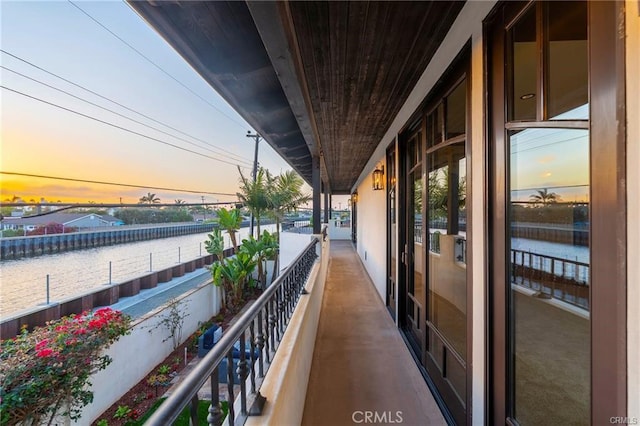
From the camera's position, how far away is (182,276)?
12.7 metres

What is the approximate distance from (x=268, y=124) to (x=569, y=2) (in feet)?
10.4

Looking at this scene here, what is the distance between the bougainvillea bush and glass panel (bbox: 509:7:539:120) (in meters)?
5.07

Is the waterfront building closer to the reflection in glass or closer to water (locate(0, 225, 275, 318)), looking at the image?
the reflection in glass

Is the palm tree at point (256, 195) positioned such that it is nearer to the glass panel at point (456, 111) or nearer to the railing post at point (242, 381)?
the glass panel at point (456, 111)

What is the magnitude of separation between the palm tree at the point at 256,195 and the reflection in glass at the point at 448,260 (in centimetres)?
735

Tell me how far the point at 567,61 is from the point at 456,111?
1.03 meters

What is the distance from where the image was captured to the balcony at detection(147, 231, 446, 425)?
1.09 metres

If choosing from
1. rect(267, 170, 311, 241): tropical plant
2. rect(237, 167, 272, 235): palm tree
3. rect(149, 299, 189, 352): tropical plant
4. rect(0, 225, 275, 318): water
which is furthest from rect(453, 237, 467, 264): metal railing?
rect(0, 225, 275, 318): water

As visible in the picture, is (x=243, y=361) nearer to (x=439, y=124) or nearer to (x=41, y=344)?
(x=439, y=124)

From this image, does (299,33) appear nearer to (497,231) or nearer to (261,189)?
(497,231)

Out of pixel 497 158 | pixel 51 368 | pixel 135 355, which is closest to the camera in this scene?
pixel 497 158

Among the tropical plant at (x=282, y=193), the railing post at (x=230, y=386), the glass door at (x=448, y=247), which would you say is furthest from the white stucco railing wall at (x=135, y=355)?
the glass door at (x=448, y=247)

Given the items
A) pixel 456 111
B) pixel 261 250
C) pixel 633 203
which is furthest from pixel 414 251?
pixel 261 250

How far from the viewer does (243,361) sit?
1.31m
